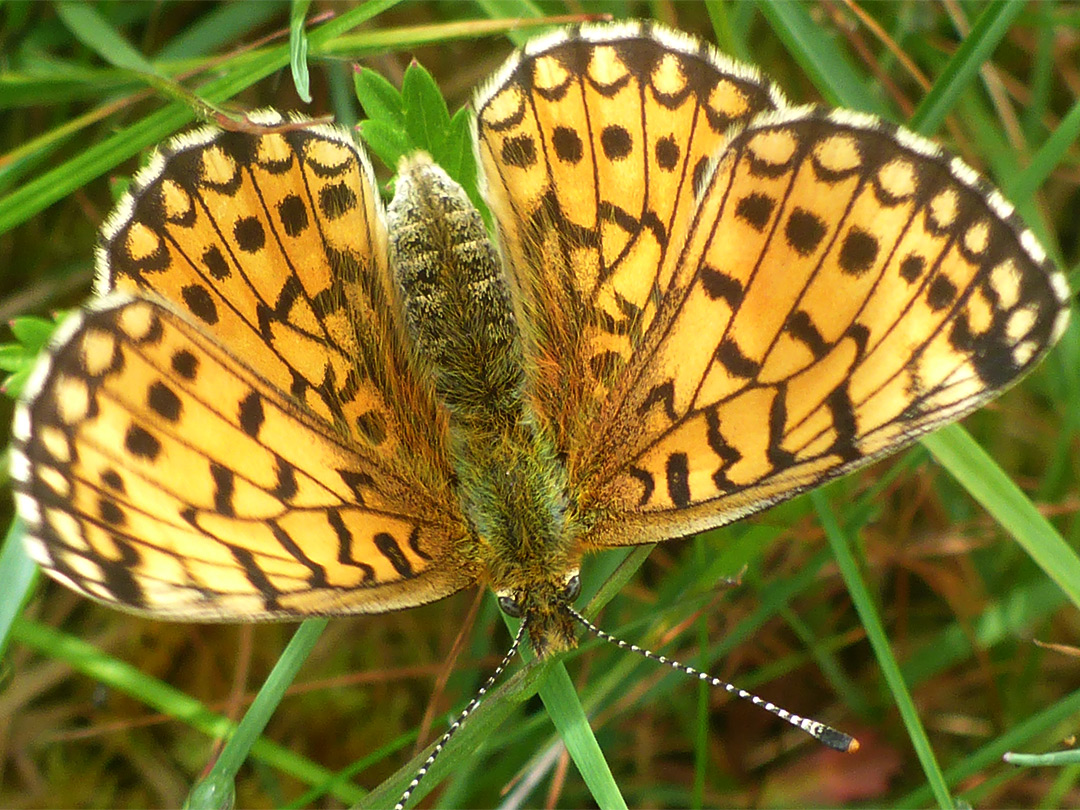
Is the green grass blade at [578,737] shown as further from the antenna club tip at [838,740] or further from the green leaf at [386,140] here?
the green leaf at [386,140]

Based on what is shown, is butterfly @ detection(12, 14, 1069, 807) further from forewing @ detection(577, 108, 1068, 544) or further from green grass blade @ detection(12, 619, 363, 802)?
green grass blade @ detection(12, 619, 363, 802)

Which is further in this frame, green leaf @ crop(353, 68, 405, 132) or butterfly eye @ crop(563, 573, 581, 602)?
green leaf @ crop(353, 68, 405, 132)

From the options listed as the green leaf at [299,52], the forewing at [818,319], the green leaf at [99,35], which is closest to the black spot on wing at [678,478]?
the forewing at [818,319]

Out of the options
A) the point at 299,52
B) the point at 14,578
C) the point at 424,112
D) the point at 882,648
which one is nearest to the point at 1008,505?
the point at 882,648

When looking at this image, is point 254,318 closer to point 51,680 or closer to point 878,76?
point 51,680

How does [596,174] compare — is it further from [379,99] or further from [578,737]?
[578,737]

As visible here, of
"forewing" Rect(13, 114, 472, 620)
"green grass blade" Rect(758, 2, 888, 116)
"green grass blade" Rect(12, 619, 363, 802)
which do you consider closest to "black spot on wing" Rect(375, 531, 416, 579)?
"forewing" Rect(13, 114, 472, 620)

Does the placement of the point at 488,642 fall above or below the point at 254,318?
below

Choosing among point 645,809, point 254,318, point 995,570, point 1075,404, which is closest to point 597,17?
point 254,318
